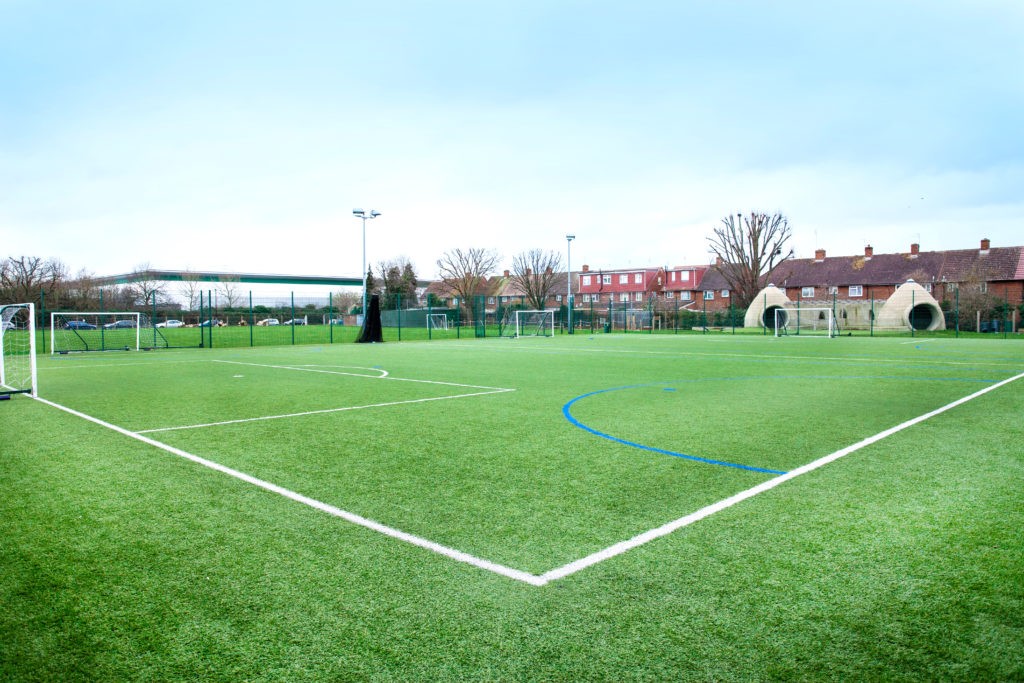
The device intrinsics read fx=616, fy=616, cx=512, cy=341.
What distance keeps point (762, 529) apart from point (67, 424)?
7.88 meters

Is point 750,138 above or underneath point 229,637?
above

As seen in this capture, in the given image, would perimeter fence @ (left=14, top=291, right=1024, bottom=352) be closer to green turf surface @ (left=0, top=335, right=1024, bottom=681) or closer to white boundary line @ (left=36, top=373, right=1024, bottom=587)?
green turf surface @ (left=0, top=335, right=1024, bottom=681)

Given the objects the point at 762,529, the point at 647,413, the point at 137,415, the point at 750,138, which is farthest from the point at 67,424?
the point at 750,138

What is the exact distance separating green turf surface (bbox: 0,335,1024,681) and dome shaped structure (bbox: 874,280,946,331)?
1250 inches

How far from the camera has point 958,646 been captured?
2.35 m

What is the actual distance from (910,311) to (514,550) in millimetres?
39031

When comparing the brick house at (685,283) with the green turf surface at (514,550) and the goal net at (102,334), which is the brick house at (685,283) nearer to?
the goal net at (102,334)

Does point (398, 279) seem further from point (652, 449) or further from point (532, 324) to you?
point (652, 449)

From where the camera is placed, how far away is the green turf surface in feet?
7.72

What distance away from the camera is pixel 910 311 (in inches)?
1380

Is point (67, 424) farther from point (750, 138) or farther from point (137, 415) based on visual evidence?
point (750, 138)

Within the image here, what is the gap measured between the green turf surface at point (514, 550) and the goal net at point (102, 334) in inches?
771

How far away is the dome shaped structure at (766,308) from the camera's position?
3972 cm

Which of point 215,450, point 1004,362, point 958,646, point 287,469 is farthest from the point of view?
point 1004,362
